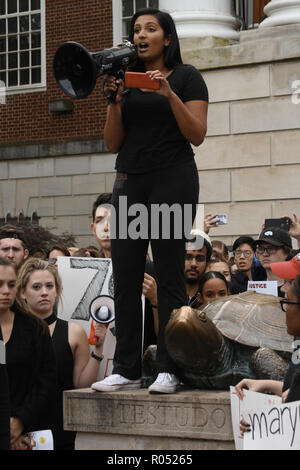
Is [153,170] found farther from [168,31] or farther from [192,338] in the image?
[192,338]

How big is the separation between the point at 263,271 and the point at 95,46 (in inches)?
441

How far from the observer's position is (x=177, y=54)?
515 centimetres

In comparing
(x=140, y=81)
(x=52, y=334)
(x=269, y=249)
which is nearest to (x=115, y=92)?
(x=140, y=81)

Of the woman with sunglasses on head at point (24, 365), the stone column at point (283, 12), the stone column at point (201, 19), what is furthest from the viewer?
→ the stone column at point (201, 19)

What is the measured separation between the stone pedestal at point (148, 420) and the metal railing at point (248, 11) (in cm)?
846

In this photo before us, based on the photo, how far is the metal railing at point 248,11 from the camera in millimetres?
12617

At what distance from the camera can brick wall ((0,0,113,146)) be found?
59.0 feet

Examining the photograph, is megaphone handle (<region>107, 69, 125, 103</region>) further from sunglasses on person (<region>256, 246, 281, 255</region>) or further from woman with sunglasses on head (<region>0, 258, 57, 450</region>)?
sunglasses on person (<region>256, 246, 281, 255</region>)

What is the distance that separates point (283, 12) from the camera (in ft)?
36.7

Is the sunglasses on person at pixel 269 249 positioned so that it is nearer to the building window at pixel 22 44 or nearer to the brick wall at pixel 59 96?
the brick wall at pixel 59 96

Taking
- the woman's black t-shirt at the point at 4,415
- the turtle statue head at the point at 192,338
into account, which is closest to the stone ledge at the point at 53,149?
the turtle statue head at the point at 192,338

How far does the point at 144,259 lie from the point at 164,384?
0.70m

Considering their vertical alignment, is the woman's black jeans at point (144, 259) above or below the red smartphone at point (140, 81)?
below
